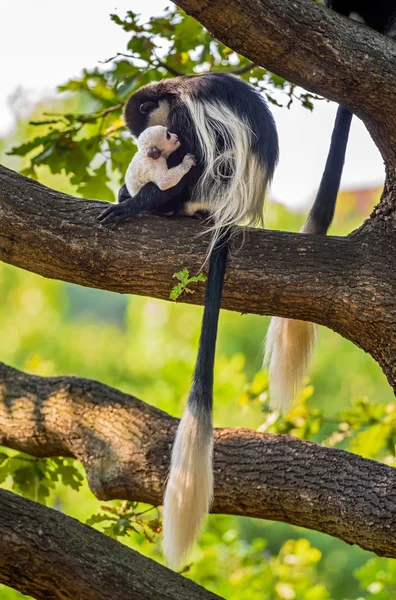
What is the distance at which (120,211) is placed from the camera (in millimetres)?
1797

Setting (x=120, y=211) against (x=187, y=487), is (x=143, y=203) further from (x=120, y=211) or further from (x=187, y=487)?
(x=187, y=487)

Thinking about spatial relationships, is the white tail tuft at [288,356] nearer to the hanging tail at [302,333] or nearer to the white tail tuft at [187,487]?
the hanging tail at [302,333]

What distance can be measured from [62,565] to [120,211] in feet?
2.52

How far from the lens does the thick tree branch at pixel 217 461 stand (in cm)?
173

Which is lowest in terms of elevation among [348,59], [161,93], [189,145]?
[348,59]

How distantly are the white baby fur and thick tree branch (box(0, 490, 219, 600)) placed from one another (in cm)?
86

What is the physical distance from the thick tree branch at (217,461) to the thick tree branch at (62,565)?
0.29m

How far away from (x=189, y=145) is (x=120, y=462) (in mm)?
841

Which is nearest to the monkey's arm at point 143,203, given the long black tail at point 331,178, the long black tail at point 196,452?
the long black tail at point 196,452

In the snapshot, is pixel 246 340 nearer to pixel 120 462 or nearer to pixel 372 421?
pixel 372 421

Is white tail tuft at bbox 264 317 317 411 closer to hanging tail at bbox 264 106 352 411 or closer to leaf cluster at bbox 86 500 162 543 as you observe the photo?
hanging tail at bbox 264 106 352 411

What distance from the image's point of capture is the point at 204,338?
180 centimetres

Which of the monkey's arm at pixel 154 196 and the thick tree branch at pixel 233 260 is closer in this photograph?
the thick tree branch at pixel 233 260

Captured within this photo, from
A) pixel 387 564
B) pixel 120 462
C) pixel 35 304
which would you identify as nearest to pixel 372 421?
pixel 387 564
